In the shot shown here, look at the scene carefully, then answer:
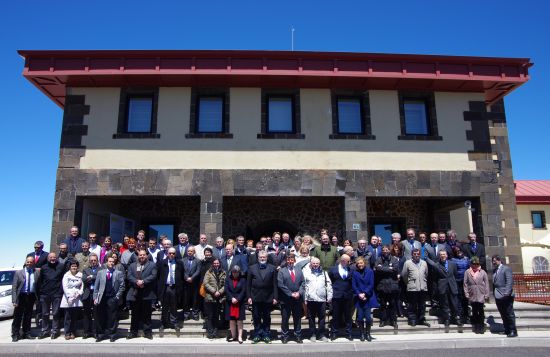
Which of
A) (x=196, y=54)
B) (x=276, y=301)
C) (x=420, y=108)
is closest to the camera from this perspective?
(x=276, y=301)

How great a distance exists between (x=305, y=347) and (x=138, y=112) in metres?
8.06

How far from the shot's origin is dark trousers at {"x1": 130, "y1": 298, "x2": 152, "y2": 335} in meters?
8.05

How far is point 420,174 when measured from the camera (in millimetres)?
11828

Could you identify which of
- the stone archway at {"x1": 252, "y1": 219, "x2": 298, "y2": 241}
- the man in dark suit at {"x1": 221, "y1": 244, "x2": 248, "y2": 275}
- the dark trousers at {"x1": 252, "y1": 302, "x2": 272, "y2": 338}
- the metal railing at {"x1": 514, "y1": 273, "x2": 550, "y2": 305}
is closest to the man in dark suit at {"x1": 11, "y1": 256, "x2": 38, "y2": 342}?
the man in dark suit at {"x1": 221, "y1": 244, "x2": 248, "y2": 275}

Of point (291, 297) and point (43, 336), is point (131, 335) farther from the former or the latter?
point (291, 297)

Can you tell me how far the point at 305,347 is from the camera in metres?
7.43

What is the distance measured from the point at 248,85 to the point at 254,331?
6930mm

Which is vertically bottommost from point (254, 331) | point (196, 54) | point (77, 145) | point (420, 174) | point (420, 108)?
point (254, 331)

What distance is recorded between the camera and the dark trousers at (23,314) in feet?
26.3

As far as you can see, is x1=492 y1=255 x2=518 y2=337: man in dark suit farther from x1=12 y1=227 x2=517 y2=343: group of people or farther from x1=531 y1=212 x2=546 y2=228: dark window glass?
x1=531 y1=212 x2=546 y2=228: dark window glass

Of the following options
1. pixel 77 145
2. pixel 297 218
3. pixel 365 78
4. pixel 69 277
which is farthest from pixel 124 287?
pixel 365 78

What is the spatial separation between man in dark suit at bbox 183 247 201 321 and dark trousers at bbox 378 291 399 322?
12.2 ft

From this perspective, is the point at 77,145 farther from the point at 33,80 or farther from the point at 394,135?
the point at 394,135

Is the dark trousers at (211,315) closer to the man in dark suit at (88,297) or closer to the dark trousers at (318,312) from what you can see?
the dark trousers at (318,312)
